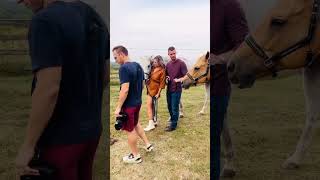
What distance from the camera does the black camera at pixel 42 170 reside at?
119 centimetres

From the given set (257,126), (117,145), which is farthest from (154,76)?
(257,126)

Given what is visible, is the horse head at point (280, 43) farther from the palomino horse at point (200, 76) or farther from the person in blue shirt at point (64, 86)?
the person in blue shirt at point (64, 86)

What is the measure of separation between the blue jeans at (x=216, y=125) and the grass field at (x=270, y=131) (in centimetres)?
85

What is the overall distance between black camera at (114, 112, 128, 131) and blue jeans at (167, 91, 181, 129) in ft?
0.95

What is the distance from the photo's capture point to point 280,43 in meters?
1.80

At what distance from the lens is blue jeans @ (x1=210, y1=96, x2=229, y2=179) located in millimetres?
2035

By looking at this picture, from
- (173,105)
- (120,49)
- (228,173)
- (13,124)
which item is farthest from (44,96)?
(13,124)

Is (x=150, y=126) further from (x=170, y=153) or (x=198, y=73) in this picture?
(x=198, y=73)

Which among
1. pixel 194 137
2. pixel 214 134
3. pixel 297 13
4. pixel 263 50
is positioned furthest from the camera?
pixel 194 137

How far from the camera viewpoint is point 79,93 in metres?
1.25

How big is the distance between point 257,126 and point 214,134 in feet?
9.75

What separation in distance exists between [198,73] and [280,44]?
25.6 inches

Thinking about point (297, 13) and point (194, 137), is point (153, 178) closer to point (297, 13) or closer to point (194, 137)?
point (194, 137)

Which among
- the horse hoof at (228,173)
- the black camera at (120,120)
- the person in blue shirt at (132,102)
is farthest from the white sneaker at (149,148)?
the horse hoof at (228,173)
